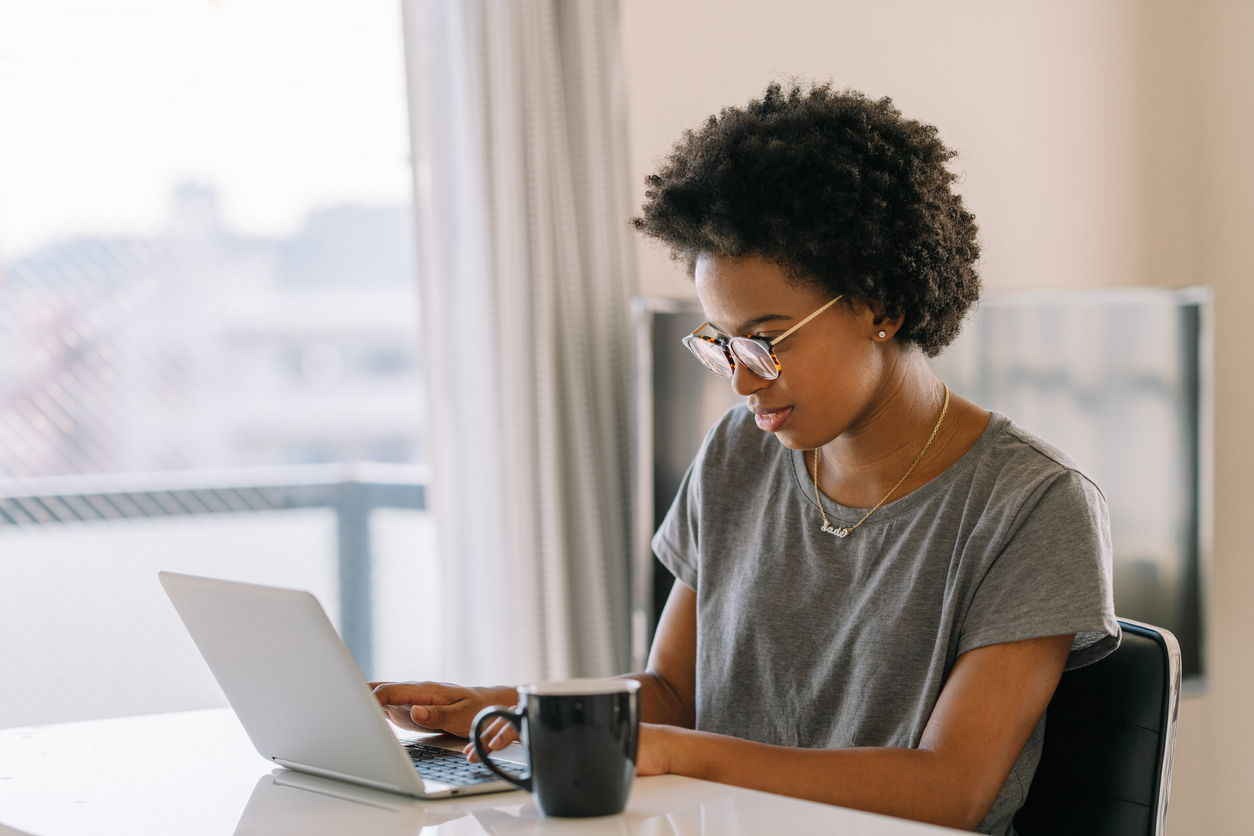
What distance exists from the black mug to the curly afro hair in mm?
582

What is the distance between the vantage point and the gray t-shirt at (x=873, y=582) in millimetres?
1066

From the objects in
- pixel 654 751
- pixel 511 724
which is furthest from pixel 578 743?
pixel 654 751

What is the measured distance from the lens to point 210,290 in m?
2.42

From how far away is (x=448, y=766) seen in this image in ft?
3.06

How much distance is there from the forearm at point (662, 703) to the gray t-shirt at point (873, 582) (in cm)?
5

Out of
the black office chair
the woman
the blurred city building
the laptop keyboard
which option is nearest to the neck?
the woman

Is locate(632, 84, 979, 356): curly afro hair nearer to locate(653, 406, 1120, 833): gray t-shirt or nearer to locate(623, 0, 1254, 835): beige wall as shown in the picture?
locate(653, 406, 1120, 833): gray t-shirt

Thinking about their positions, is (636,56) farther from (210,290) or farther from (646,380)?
(210,290)

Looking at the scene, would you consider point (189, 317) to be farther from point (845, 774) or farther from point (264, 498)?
point (845, 774)

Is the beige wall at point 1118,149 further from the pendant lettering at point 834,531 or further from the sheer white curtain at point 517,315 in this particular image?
the pendant lettering at point 834,531

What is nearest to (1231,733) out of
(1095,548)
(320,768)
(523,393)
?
(523,393)

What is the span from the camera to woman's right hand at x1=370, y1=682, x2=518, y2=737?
1047 mm

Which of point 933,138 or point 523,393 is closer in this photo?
point 933,138

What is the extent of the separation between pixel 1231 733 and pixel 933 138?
7.36 ft
